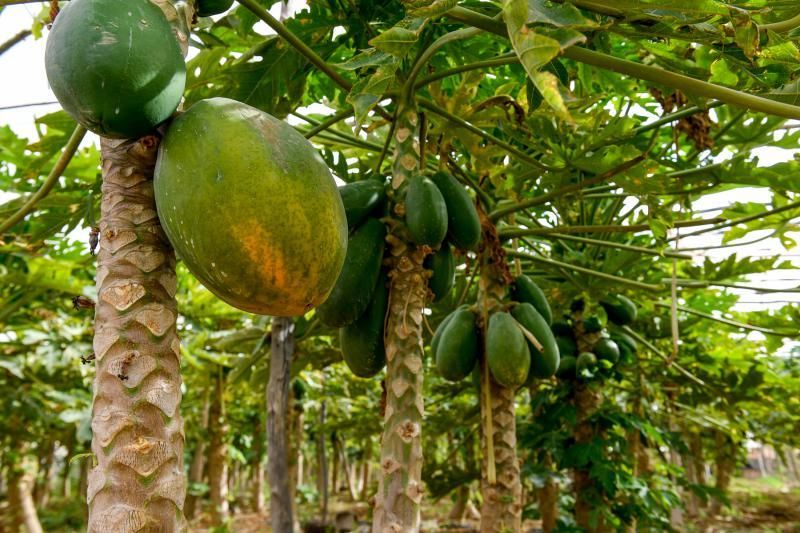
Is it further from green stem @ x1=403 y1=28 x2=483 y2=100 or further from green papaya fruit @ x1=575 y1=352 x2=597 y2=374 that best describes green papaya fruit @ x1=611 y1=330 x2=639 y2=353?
green stem @ x1=403 y1=28 x2=483 y2=100

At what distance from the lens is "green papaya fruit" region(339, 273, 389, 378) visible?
5.86ft

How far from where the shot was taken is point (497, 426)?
236 centimetres

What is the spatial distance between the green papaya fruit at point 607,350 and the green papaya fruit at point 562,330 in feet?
0.64

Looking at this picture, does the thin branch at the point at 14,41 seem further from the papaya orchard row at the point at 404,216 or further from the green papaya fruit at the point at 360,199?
the green papaya fruit at the point at 360,199

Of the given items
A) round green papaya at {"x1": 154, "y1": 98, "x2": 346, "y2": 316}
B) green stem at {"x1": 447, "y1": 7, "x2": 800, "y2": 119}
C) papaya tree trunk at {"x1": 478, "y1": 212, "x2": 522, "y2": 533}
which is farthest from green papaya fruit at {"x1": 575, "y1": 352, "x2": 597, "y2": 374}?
round green papaya at {"x1": 154, "y1": 98, "x2": 346, "y2": 316}

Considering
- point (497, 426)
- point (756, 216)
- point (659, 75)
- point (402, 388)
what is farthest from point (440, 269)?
point (756, 216)

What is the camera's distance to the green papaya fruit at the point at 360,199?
1.75m

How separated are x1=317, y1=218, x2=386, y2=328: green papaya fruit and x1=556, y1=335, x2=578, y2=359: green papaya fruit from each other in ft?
7.02

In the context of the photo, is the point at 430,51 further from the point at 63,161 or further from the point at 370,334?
the point at 63,161

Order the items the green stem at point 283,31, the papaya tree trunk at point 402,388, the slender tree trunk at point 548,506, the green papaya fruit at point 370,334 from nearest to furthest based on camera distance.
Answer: the green stem at point 283,31, the papaya tree trunk at point 402,388, the green papaya fruit at point 370,334, the slender tree trunk at point 548,506

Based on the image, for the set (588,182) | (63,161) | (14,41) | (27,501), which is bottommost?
(27,501)

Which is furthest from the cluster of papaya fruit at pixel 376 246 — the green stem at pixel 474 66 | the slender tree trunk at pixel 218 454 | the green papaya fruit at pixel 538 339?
the slender tree trunk at pixel 218 454

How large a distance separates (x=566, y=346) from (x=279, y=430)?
1.90 meters

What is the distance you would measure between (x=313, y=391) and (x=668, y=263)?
4.05 meters
